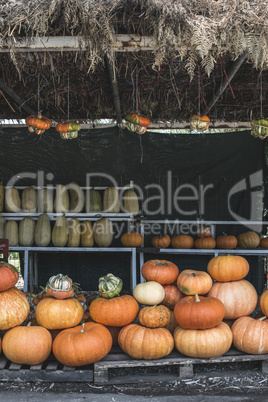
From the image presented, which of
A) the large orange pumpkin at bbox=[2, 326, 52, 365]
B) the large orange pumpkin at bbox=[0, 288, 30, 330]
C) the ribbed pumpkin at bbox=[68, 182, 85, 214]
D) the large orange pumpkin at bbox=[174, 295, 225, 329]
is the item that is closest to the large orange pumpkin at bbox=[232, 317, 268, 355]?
the large orange pumpkin at bbox=[174, 295, 225, 329]

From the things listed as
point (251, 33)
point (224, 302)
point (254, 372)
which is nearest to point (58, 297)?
point (224, 302)

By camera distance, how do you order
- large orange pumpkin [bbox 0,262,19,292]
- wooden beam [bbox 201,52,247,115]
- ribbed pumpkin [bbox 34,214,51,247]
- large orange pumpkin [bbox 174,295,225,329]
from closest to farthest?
large orange pumpkin [bbox 174,295,225,329] < large orange pumpkin [bbox 0,262,19,292] < wooden beam [bbox 201,52,247,115] < ribbed pumpkin [bbox 34,214,51,247]

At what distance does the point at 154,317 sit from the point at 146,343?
248 mm

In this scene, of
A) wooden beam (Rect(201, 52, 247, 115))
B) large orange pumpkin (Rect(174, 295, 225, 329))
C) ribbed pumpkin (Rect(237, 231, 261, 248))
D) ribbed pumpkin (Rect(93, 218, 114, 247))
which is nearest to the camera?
large orange pumpkin (Rect(174, 295, 225, 329))

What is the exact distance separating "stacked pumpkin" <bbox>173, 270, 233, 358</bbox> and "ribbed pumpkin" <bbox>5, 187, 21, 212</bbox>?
373cm

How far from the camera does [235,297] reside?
3387 millimetres

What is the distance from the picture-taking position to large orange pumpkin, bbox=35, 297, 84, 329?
10.3ft

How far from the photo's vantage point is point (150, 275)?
365 centimetres

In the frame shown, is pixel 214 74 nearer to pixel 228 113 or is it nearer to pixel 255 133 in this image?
pixel 255 133

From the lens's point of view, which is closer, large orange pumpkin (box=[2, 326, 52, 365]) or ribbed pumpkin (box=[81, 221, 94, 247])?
large orange pumpkin (box=[2, 326, 52, 365])

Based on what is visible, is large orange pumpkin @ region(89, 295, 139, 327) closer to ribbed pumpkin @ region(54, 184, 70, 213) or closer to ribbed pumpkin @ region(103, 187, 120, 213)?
ribbed pumpkin @ region(103, 187, 120, 213)

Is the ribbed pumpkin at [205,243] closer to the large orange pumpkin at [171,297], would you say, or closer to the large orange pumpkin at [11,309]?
the large orange pumpkin at [171,297]

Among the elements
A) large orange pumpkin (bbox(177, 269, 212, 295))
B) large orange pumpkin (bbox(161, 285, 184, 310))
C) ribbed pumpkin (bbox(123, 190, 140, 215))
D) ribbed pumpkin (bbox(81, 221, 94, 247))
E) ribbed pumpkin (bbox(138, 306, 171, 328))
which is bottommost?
ribbed pumpkin (bbox(138, 306, 171, 328))

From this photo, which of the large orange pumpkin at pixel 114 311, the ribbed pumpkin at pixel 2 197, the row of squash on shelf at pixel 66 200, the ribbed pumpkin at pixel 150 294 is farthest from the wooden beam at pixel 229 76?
the ribbed pumpkin at pixel 2 197
